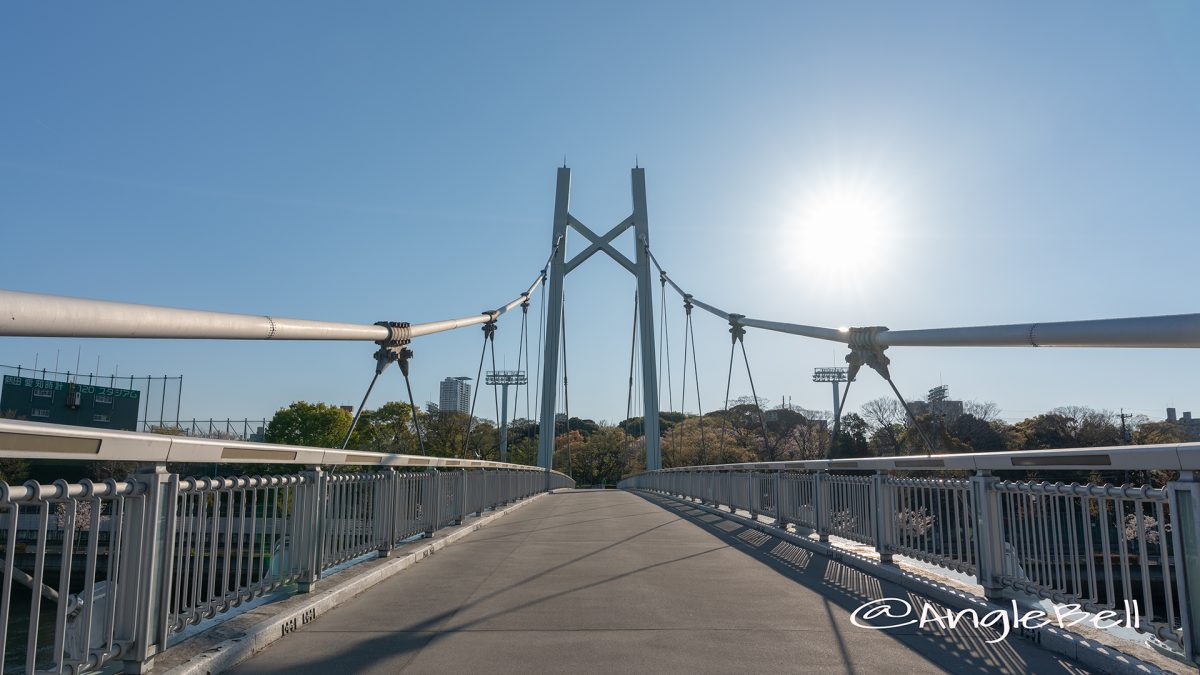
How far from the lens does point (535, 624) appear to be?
189 inches

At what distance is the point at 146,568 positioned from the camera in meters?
3.48

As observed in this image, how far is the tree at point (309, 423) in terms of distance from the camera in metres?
57.6

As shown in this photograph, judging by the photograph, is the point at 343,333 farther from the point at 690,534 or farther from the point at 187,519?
the point at 690,534

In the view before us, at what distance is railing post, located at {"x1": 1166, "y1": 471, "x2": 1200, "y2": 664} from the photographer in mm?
3354

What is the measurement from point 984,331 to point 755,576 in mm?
2743

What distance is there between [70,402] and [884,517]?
142ft

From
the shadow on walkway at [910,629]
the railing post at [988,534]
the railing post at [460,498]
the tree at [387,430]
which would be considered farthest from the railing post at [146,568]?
the tree at [387,430]

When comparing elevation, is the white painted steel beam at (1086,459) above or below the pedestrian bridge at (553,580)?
above

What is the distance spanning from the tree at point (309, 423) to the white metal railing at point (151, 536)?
53.7 meters

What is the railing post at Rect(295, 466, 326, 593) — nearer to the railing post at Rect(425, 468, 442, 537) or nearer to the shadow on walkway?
the shadow on walkway

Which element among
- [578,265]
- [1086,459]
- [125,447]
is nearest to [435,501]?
[125,447]

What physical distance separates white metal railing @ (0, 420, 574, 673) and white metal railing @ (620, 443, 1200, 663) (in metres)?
3.95

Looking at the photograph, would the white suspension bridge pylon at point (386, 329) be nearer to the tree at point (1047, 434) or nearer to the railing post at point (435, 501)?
the railing post at point (435, 501)

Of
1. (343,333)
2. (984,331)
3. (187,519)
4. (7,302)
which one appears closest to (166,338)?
(187,519)
